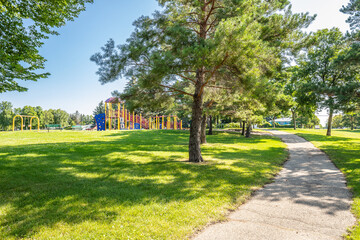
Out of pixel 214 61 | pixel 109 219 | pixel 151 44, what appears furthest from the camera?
pixel 151 44

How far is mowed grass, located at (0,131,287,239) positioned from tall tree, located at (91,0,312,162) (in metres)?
2.75

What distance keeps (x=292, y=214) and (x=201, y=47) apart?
202 inches

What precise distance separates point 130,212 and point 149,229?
76 cm

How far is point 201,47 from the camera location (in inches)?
257

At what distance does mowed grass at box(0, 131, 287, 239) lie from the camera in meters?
3.53

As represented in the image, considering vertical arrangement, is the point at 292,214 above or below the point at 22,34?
below

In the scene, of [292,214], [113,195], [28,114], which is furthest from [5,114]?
[292,214]

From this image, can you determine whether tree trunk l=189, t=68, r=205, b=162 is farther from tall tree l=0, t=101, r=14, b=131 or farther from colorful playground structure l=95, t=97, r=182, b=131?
tall tree l=0, t=101, r=14, b=131

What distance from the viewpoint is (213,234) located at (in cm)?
345

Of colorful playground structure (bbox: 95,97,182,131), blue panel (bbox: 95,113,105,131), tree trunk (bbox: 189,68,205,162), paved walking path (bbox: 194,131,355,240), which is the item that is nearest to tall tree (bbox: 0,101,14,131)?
colorful playground structure (bbox: 95,97,182,131)

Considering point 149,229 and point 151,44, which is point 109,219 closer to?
point 149,229

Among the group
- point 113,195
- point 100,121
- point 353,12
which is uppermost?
point 353,12

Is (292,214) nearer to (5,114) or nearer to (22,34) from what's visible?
(22,34)

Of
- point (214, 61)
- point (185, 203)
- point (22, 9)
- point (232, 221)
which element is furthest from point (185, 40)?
point (232, 221)
